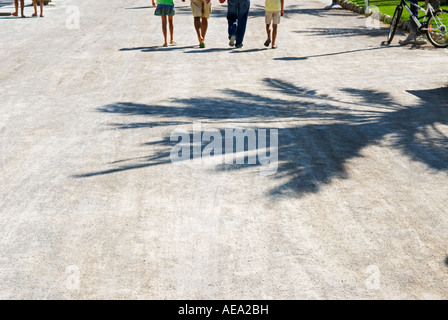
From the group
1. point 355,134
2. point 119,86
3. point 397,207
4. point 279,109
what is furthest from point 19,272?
point 119,86

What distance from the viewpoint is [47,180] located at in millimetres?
6527

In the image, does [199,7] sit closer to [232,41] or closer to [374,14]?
[232,41]

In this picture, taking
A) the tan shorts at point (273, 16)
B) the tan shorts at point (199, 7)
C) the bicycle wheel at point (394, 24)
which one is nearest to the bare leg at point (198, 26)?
the tan shorts at point (199, 7)

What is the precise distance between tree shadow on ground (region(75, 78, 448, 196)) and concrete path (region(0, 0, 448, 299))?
0.11 ft

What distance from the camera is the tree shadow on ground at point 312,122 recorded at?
6910mm

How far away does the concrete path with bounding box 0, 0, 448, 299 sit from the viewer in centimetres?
465

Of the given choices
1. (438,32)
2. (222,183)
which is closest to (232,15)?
(438,32)

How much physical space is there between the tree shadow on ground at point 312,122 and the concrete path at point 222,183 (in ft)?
0.11

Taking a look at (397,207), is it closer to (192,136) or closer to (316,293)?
(316,293)

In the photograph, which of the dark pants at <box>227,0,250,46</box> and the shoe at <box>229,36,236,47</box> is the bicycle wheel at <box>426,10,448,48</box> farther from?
the shoe at <box>229,36,236,47</box>

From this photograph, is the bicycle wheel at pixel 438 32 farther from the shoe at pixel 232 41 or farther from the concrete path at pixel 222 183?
the shoe at pixel 232 41

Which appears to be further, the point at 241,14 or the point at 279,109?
the point at 241,14
